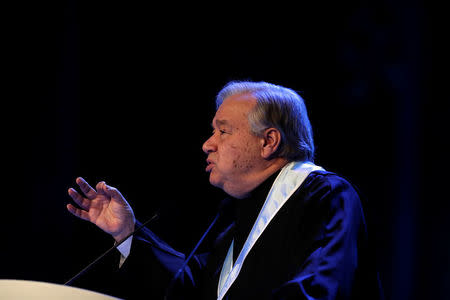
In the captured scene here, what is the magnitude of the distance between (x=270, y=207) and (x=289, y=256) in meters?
0.22

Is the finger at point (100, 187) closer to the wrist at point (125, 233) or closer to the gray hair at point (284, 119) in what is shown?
the wrist at point (125, 233)

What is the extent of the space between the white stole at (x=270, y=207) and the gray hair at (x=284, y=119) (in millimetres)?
99

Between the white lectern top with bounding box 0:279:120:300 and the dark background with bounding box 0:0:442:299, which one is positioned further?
the dark background with bounding box 0:0:442:299

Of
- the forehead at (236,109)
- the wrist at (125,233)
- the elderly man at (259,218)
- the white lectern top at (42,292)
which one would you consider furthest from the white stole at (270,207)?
the white lectern top at (42,292)

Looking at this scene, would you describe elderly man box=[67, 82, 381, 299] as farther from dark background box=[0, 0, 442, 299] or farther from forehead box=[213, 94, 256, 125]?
dark background box=[0, 0, 442, 299]

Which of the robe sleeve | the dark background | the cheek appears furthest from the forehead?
the dark background

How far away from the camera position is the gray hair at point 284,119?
1880 mm

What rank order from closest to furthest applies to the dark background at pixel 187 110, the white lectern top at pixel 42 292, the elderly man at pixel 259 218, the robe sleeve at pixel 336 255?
the white lectern top at pixel 42 292 → the robe sleeve at pixel 336 255 → the elderly man at pixel 259 218 → the dark background at pixel 187 110

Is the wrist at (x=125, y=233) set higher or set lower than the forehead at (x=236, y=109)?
lower

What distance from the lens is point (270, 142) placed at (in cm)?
186

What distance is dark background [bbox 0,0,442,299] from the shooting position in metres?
2.45

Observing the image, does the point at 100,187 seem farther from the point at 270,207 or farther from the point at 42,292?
the point at 42,292

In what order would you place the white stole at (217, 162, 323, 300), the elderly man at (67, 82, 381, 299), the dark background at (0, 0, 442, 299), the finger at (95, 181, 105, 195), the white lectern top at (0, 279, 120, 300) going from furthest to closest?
the dark background at (0, 0, 442, 299), the finger at (95, 181, 105, 195), the white stole at (217, 162, 323, 300), the elderly man at (67, 82, 381, 299), the white lectern top at (0, 279, 120, 300)

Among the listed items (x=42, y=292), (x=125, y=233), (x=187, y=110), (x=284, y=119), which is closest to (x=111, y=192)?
(x=125, y=233)
